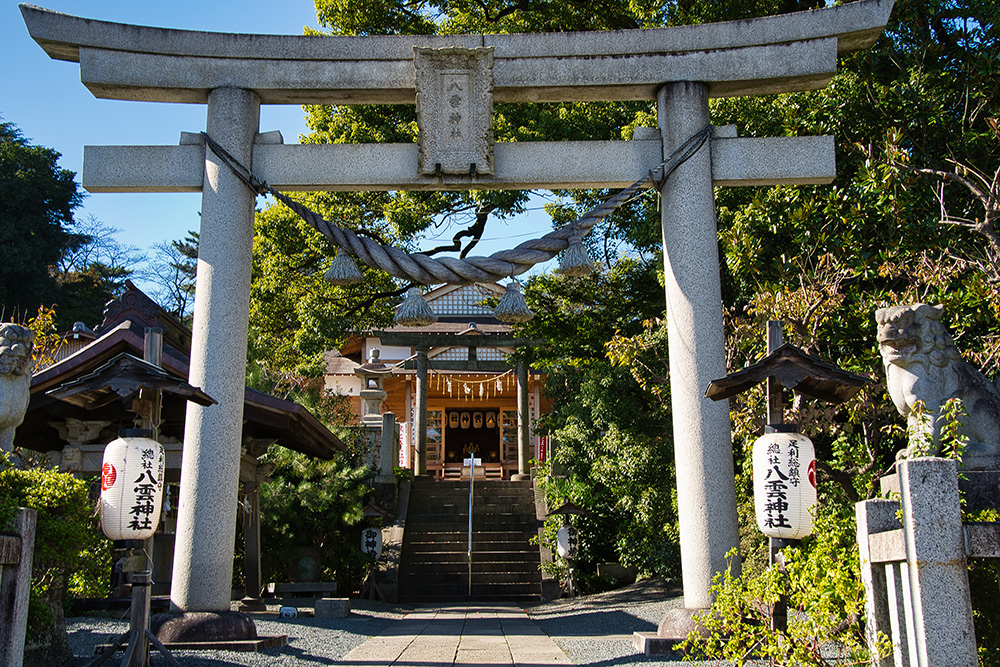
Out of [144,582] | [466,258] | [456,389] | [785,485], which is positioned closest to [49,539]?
[144,582]

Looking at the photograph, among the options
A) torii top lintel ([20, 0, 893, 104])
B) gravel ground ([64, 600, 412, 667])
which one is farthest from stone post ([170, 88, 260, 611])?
gravel ground ([64, 600, 412, 667])

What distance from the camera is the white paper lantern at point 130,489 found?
589cm

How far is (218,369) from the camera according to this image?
720 cm

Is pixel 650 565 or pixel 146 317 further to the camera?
pixel 650 565

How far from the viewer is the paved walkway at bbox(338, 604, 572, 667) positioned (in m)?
6.86

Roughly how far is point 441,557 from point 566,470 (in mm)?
3173

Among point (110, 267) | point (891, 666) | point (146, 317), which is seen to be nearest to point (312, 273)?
point (146, 317)

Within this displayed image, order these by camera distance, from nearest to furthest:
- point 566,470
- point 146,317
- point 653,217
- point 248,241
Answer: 1. point 248,241
2. point 146,317
3. point 653,217
4. point 566,470

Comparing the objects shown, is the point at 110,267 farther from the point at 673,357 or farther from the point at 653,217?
the point at 673,357

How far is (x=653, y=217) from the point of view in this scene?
43.2 ft

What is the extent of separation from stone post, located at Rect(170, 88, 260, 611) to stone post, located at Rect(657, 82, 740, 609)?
152 inches

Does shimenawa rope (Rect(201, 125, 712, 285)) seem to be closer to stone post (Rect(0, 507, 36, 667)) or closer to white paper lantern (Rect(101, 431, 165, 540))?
white paper lantern (Rect(101, 431, 165, 540))

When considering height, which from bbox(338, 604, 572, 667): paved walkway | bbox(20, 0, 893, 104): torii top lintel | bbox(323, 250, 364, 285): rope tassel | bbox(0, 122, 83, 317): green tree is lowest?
bbox(338, 604, 572, 667): paved walkway

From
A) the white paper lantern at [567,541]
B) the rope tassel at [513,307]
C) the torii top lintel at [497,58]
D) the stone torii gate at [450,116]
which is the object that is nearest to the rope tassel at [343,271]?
the stone torii gate at [450,116]
